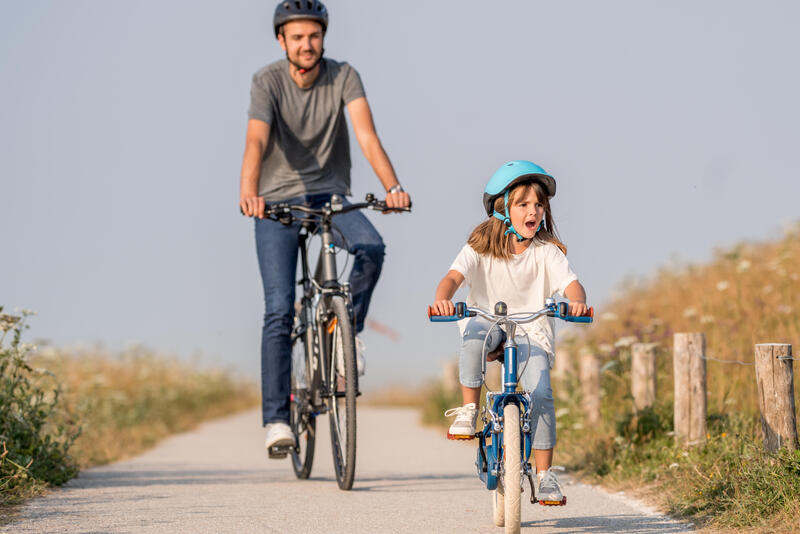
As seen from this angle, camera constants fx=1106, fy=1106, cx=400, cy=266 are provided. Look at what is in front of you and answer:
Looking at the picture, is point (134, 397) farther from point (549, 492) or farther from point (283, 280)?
point (549, 492)

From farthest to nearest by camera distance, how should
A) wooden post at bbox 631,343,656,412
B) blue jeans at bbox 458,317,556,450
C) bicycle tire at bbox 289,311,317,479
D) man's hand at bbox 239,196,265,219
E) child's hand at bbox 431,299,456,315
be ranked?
1. wooden post at bbox 631,343,656,412
2. bicycle tire at bbox 289,311,317,479
3. man's hand at bbox 239,196,265,219
4. blue jeans at bbox 458,317,556,450
5. child's hand at bbox 431,299,456,315

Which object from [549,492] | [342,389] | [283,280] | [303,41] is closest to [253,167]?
[283,280]

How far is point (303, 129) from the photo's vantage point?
282 inches

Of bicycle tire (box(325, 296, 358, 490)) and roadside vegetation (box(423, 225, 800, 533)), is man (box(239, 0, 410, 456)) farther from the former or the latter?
roadside vegetation (box(423, 225, 800, 533))

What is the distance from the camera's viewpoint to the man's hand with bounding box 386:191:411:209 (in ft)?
21.6

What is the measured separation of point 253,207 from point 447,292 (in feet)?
6.61

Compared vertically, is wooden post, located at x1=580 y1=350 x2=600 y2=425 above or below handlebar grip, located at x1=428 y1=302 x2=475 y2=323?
below

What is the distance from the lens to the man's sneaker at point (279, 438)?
268 inches

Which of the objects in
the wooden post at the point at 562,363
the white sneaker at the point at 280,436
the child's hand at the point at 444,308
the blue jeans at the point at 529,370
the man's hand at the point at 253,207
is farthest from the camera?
the wooden post at the point at 562,363

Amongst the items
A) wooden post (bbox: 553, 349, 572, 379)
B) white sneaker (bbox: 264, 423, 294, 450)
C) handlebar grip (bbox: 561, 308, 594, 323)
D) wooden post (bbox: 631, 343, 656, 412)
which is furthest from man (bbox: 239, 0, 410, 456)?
wooden post (bbox: 553, 349, 572, 379)

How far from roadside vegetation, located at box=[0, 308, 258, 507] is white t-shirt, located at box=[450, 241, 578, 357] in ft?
9.24

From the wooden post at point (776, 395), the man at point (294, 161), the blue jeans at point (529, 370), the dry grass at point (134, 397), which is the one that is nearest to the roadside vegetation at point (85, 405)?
the dry grass at point (134, 397)

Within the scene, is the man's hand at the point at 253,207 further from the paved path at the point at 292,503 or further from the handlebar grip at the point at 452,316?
the handlebar grip at the point at 452,316

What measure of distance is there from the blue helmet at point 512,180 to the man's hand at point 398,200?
4.68 feet
